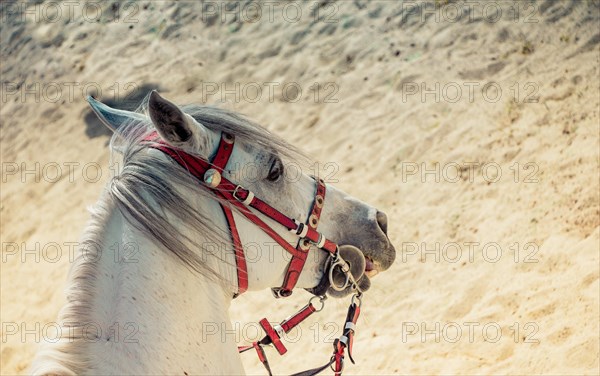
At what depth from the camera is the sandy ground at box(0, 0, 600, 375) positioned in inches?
176

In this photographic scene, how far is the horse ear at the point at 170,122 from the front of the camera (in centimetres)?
205

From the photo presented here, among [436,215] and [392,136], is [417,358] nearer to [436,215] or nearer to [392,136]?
[436,215]

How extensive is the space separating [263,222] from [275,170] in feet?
0.72

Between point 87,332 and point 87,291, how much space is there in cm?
13

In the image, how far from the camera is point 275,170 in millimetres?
2545

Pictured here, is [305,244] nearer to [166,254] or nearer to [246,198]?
[246,198]

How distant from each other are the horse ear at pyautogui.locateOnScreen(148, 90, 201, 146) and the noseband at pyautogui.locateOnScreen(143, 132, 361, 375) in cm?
12

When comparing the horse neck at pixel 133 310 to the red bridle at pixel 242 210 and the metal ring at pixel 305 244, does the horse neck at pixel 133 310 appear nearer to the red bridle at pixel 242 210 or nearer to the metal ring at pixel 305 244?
the red bridle at pixel 242 210

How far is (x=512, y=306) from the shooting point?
14.3ft

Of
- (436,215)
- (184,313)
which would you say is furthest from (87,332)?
(436,215)
